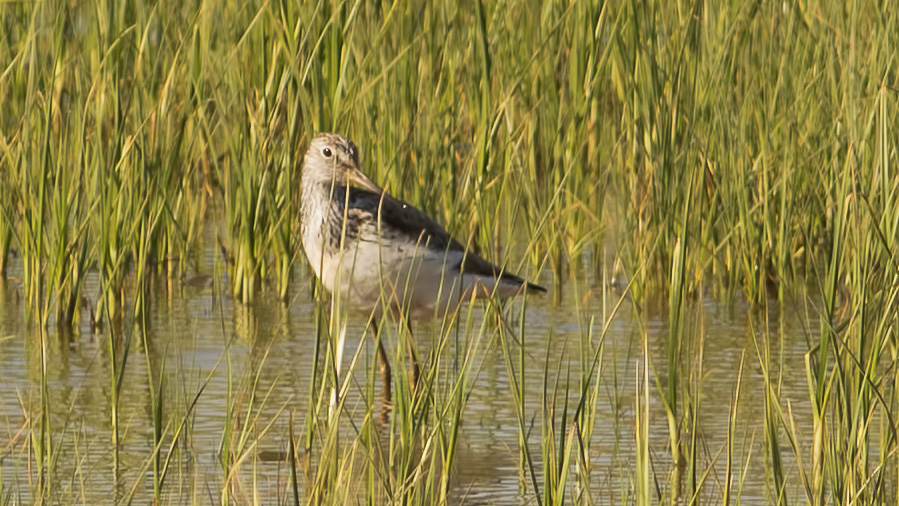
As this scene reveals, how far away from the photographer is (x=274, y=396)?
540cm

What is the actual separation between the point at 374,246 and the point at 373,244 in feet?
0.04

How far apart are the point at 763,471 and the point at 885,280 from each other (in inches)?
25.0

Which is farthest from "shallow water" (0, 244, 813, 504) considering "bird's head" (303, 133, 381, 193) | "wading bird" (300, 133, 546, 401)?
"bird's head" (303, 133, 381, 193)

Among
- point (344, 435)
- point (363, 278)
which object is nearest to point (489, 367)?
point (363, 278)

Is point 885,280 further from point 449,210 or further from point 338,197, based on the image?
point 449,210

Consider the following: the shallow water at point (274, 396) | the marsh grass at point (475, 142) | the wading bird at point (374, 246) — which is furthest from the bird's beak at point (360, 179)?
the shallow water at point (274, 396)

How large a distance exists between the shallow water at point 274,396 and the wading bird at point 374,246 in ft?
0.83

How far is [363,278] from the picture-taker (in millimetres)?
5730

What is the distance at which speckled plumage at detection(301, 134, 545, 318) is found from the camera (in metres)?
5.77

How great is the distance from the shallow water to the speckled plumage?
263mm

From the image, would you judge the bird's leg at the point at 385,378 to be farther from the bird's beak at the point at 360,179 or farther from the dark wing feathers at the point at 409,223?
the bird's beak at the point at 360,179

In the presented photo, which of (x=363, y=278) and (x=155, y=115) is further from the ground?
(x=155, y=115)

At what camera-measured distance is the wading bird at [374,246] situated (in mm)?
5762

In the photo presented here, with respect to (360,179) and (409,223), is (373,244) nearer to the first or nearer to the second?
(409,223)
